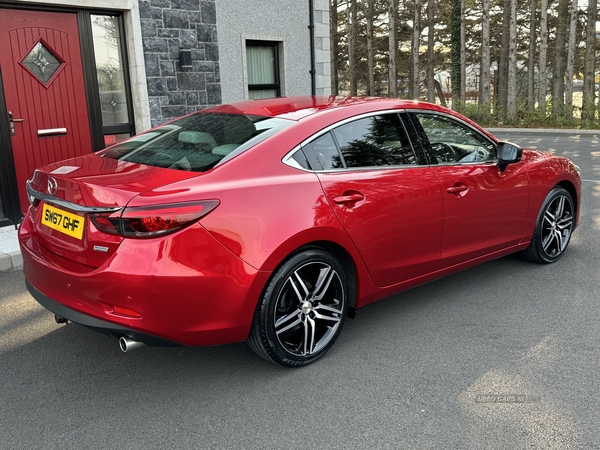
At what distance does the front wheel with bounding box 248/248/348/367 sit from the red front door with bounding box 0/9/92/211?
18.4 ft

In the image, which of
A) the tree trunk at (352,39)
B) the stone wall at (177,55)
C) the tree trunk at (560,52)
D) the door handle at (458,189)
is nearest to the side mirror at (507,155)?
the door handle at (458,189)

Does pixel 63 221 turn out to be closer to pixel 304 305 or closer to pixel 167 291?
pixel 167 291

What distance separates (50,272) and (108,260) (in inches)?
19.9

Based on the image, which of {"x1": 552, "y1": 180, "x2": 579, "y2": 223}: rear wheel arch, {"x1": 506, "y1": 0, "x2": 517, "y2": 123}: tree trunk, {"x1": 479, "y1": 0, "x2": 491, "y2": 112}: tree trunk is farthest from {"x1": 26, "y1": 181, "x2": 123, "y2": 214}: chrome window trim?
{"x1": 479, "y1": 0, "x2": 491, "y2": 112}: tree trunk

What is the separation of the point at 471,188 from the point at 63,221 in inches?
110

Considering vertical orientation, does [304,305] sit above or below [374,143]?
below

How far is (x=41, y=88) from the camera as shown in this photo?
792 centimetres

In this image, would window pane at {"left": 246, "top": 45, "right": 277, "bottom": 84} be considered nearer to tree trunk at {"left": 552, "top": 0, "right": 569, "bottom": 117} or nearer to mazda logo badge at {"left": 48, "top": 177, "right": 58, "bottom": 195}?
mazda logo badge at {"left": 48, "top": 177, "right": 58, "bottom": 195}

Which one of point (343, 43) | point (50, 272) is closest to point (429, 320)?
point (50, 272)

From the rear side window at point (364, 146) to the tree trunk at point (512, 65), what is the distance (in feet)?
71.2

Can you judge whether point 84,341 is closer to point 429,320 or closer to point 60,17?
point 429,320

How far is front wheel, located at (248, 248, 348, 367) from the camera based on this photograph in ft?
10.8

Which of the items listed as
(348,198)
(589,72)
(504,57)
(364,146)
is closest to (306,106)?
(364,146)

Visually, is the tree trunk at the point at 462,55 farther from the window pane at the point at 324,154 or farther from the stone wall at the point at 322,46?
the window pane at the point at 324,154
